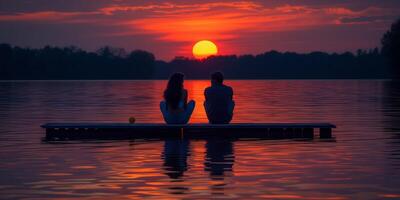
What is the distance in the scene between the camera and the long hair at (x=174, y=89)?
2595 cm

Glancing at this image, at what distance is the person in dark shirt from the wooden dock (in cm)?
80

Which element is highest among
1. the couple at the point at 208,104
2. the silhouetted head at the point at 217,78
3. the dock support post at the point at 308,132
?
the silhouetted head at the point at 217,78

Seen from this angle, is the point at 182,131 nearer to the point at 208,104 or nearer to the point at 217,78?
the point at 208,104

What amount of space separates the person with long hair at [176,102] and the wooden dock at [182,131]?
1.69ft

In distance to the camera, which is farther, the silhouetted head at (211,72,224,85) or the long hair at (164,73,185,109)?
the silhouetted head at (211,72,224,85)

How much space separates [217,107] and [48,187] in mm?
12473

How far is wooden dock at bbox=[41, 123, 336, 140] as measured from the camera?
86.7 ft

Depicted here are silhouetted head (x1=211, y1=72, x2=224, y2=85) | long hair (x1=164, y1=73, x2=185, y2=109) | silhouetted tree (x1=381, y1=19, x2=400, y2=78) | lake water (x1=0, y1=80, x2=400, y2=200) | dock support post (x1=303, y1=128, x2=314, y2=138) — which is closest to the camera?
lake water (x1=0, y1=80, x2=400, y2=200)

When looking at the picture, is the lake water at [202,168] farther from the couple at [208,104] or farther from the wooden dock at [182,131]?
the couple at [208,104]

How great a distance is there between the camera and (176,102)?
26.4 meters

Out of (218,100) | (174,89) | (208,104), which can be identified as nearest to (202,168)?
(174,89)

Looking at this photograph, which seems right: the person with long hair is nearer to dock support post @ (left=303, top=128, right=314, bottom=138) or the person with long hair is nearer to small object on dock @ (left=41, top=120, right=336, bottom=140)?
small object on dock @ (left=41, top=120, right=336, bottom=140)

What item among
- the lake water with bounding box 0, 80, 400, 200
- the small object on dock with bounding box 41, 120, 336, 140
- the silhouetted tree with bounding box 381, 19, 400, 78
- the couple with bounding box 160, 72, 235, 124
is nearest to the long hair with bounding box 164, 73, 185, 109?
the couple with bounding box 160, 72, 235, 124

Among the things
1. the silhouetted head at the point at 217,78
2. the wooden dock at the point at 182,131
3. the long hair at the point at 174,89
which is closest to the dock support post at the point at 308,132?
the wooden dock at the point at 182,131
